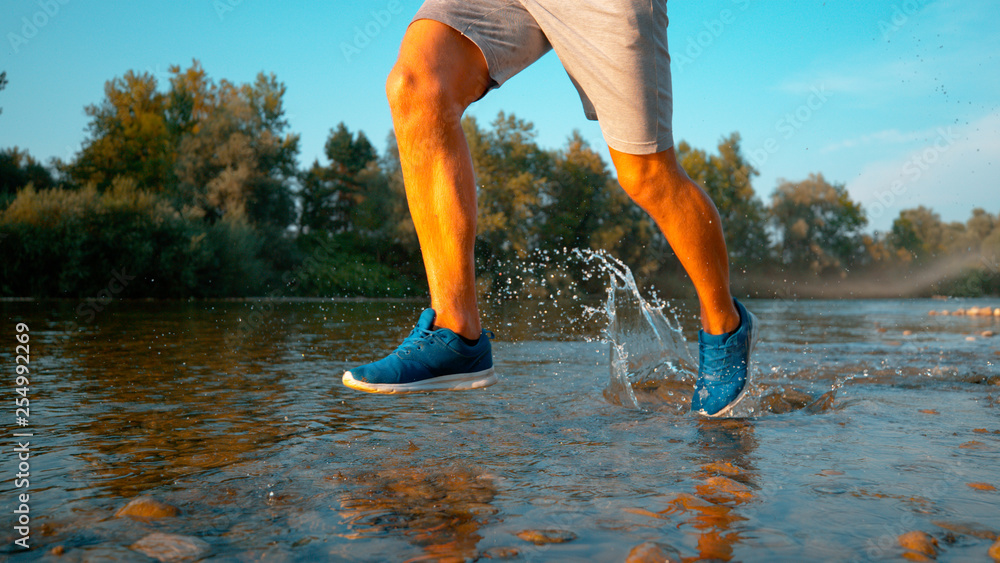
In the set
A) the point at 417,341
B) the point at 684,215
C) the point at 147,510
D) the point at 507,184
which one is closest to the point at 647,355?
the point at 684,215

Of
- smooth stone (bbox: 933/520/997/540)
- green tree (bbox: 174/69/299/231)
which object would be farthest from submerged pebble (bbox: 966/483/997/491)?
green tree (bbox: 174/69/299/231)

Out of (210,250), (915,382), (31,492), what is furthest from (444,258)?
Result: (210,250)

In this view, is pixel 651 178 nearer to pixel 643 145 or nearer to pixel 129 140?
pixel 643 145

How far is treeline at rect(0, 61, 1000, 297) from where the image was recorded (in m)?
19.8

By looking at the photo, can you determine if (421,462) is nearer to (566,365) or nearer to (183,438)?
(183,438)

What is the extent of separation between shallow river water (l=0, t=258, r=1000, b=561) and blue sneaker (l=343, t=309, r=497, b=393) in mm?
167

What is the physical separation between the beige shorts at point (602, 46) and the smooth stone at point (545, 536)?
1.28 m

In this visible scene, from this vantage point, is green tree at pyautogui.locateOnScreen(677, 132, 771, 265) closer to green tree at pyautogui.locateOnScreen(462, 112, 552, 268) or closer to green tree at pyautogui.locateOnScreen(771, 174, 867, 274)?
green tree at pyautogui.locateOnScreen(771, 174, 867, 274)

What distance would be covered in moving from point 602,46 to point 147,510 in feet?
5.48

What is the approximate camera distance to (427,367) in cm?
207

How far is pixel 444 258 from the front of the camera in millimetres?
2133

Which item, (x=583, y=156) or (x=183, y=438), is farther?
(x=583, y=156)

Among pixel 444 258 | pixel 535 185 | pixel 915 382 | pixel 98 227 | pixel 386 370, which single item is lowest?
pixel 915 382

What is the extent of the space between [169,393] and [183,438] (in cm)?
99
